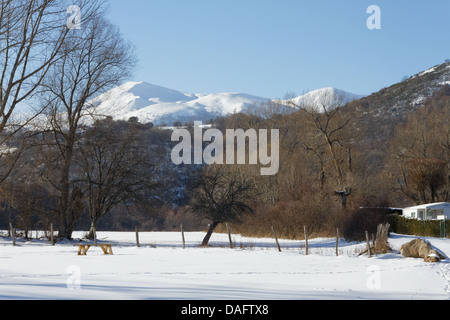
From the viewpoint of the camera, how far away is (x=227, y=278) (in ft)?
53.4

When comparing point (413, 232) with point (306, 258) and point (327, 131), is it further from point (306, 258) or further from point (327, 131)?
point (306, 258)

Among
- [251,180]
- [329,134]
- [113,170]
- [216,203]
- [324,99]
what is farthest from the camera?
[251,180]

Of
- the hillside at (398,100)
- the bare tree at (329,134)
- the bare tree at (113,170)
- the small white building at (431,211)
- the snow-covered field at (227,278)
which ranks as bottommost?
the snow-covered field at (227,278)

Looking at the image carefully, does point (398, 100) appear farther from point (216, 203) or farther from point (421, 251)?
point (421, 251)

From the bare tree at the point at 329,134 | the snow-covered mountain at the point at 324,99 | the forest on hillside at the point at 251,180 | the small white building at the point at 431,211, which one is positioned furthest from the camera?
the snow-covered mountain at the point at 324,99

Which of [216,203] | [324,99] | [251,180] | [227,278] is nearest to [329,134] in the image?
[324,99]

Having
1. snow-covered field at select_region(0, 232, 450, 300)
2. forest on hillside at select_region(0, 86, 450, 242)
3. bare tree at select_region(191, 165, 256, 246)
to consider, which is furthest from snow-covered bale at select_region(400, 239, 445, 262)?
bare tree at select_region(191, 165, 256, 246)

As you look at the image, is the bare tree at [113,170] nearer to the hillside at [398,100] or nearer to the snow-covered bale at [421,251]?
the snow-covered bale at [421,251]

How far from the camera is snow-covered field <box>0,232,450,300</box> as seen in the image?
12.3 meters

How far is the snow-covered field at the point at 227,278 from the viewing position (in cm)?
1230

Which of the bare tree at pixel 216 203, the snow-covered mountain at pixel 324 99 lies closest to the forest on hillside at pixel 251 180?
the bare tree at pixel 216 203

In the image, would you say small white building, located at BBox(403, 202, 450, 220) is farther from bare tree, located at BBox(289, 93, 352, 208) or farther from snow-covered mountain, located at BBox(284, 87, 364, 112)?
snow-covered mountain, located at BBox(284, 87, 364, 112)

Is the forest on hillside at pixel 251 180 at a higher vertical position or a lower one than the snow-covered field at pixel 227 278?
higher

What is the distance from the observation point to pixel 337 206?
4356cm
